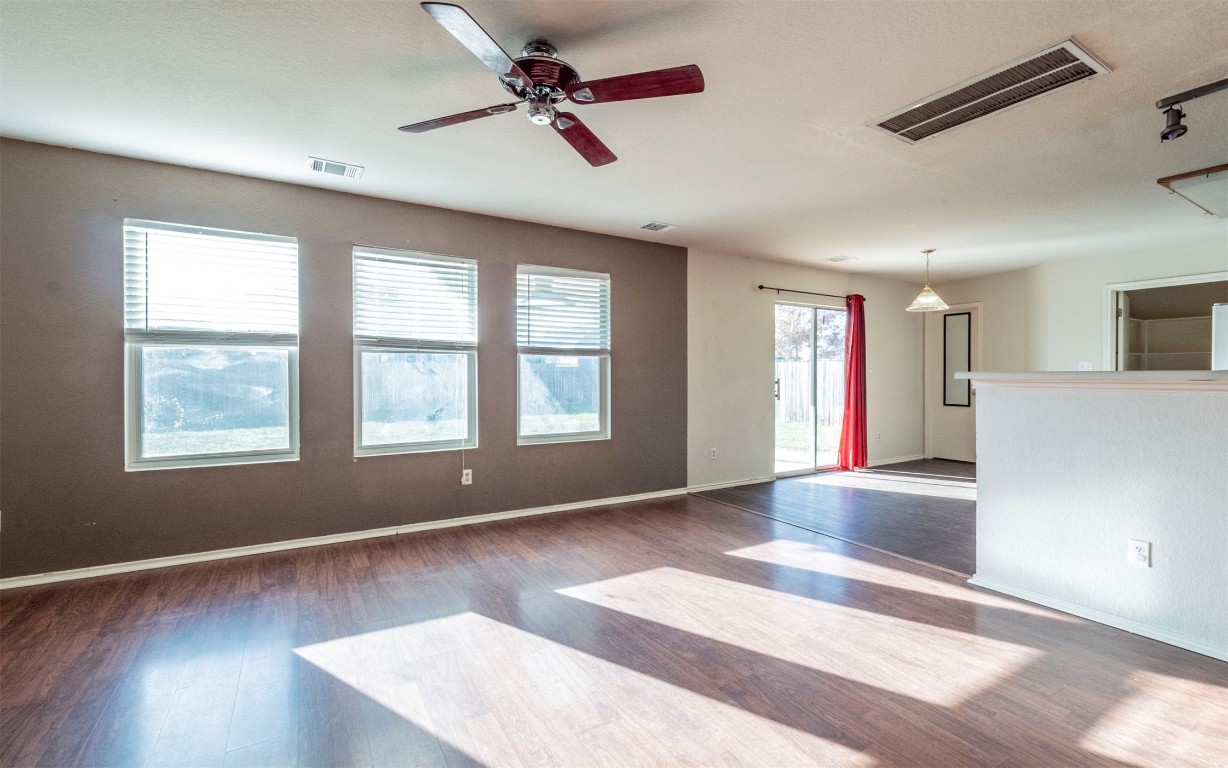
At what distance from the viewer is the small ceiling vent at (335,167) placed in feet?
11.2

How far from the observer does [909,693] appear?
6.77 ft

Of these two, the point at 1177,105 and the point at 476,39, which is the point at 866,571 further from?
the point at 476,39

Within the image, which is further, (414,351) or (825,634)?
(414,351)

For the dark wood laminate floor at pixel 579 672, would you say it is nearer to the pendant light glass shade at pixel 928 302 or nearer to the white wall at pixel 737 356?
the white wall at pixel 737 356

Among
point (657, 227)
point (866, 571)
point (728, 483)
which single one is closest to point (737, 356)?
point (728, 483)

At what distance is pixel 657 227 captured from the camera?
4934mm

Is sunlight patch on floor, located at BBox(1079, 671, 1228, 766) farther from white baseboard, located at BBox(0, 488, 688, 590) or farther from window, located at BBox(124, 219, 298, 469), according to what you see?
window, located at BBox(124, 219, 298, 469)

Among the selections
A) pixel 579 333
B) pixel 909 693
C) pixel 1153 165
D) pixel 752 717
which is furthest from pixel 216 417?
pixel 1153 165

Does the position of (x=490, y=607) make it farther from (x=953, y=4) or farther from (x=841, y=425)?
(x=841, y=425)

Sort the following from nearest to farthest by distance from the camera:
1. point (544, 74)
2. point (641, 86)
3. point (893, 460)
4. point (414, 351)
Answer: point (641, 86) → point (544, 74) → point (414, 351) → point (893, 460)

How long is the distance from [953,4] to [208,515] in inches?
192

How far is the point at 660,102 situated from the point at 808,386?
4.96 meters

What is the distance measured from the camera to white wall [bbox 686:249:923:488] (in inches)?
229

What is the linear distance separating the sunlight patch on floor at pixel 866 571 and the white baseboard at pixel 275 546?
5.89 ft
